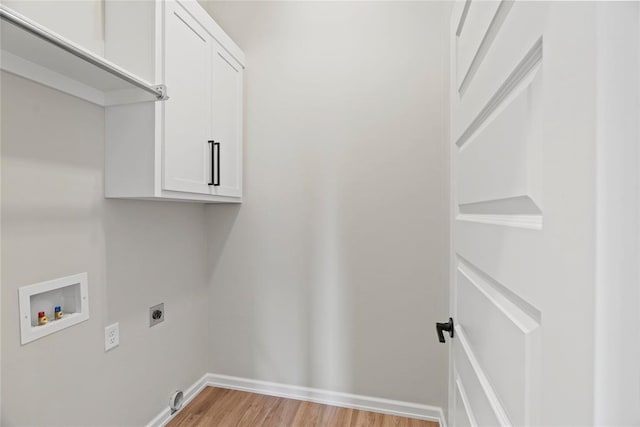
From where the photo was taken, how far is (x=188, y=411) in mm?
1711

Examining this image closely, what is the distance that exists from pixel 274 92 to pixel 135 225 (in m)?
1.09

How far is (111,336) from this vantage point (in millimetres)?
1312

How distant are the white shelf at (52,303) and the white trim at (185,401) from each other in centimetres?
76

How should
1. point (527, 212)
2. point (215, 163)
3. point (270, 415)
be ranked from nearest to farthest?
point (527, 212) → point (215, 163) → point (270, 415)

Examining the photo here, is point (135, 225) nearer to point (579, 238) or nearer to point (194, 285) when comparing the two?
point (194, 285)

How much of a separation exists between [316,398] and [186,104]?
1.77 metres

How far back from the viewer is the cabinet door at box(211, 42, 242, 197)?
159 centimetres

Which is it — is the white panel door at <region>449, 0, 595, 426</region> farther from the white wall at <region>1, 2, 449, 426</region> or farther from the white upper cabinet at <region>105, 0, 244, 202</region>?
the white upper cabinet at <region>105, 0, 244, 202</region>

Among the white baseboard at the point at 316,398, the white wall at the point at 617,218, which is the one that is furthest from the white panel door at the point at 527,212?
the white baseboard at the point at 316,398

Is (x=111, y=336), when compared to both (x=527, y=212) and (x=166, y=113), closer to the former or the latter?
(x=166, y=113)

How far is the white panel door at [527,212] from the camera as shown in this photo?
30 centimetres

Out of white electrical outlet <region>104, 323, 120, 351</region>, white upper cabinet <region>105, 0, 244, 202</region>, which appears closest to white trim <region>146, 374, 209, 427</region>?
white electrical outlet <region>104, 323, 120, 351</region>

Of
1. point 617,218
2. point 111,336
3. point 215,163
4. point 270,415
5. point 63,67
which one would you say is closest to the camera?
point 617,218

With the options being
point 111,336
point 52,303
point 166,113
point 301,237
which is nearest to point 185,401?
point 111,336
